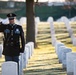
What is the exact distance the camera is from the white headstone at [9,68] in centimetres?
1068

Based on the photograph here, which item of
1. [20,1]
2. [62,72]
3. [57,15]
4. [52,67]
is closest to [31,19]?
[52,67]

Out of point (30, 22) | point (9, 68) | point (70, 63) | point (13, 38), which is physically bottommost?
point (70, 63)

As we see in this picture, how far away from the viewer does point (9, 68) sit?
10.8 m

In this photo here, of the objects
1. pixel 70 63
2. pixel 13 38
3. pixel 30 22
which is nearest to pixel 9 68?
pixel 13 38

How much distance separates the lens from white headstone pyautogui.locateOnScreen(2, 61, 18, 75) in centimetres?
1068

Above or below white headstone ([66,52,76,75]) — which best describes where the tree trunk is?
above

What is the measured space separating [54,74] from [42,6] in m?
54.5

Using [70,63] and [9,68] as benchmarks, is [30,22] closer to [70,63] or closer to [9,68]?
[70,63]

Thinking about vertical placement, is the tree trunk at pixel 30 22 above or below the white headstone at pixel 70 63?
above

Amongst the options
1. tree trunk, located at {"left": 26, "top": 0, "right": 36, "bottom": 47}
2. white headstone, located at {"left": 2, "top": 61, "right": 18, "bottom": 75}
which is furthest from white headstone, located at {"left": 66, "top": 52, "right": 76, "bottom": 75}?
tree trunk, located at {"left": 26, "top": 0, "right": 36, "bottom": 47}

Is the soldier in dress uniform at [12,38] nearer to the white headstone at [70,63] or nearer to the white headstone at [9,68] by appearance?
the white headstone at [9,68]

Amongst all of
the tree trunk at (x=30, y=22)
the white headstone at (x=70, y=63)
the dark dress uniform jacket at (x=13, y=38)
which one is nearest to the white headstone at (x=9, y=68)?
the dark dress uniform jacket at (x=13, y=38)

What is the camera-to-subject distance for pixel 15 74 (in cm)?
1090

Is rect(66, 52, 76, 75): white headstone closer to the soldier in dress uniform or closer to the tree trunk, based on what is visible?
the soldier in dress uniform
